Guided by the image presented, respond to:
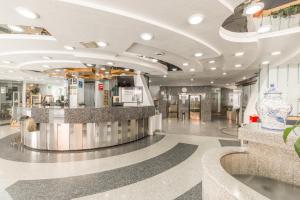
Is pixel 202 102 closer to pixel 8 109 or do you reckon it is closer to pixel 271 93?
pixel 271 93

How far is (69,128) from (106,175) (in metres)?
2.52

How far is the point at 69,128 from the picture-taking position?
17.2 ft

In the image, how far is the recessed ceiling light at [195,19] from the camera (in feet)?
8.93

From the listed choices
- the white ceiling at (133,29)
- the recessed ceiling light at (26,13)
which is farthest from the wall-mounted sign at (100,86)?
the recessed ceiling light at (26,13)

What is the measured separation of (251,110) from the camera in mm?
7160


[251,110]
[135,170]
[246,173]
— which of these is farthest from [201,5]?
[251,110]

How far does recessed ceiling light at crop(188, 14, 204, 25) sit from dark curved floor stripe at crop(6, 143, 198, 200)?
3.16 m

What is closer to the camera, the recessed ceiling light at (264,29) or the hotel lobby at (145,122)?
the hotel lobby at (145,122)

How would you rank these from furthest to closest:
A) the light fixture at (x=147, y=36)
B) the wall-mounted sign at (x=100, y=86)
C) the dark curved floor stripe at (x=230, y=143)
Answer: the wall-mounted sign at (x=100, y=86) → the dark curved floor stripe at (x=230, y=143) → the light fixture at (x=147, y=36)

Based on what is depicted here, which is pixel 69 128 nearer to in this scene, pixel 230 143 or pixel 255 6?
pixel 255 6

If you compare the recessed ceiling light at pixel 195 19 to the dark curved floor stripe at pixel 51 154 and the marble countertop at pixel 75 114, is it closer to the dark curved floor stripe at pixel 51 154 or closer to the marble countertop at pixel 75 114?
the marble countertop at pixel 75 114

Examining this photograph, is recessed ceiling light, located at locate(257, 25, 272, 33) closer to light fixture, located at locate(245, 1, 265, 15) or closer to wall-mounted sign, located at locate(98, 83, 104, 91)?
light fixture, located at locate(245, 1, 265, 15)

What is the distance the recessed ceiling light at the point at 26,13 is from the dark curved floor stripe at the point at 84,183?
9.72ft

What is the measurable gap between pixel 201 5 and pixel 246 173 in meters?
2.30
